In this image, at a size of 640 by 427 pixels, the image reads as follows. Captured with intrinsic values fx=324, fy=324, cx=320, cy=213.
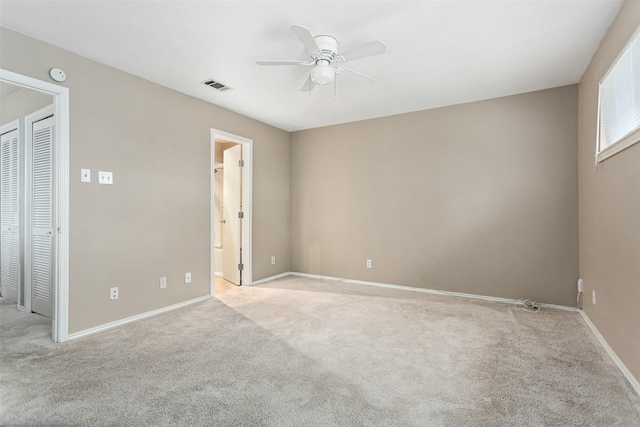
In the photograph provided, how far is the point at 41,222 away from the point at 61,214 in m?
1.09

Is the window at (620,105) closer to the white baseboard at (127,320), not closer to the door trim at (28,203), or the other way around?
the white baseboard at (127,320)

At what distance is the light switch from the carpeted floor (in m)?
1.39

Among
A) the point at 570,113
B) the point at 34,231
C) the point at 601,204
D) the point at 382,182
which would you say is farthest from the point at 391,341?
the point at 34,231

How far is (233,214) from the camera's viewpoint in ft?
16.1

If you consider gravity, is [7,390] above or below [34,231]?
below

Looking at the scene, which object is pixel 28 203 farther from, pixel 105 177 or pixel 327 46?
pixel 327 46

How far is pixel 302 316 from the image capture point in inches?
135

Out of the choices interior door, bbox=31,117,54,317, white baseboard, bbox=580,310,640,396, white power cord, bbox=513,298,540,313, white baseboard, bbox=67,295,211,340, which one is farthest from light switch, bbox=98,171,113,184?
white power cord, bbox=513,298,540,313

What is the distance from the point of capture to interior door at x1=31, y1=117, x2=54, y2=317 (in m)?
3.36

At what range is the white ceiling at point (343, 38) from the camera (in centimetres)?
221

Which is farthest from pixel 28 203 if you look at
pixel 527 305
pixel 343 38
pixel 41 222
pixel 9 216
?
pixel 527 305

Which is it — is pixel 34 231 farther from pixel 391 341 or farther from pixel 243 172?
pixel 391 341

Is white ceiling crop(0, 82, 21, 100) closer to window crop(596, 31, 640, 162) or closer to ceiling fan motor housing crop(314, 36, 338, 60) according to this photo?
ceiling fan motor housing crop(314, 36, 338, 60)

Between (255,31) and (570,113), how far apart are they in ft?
11.3
